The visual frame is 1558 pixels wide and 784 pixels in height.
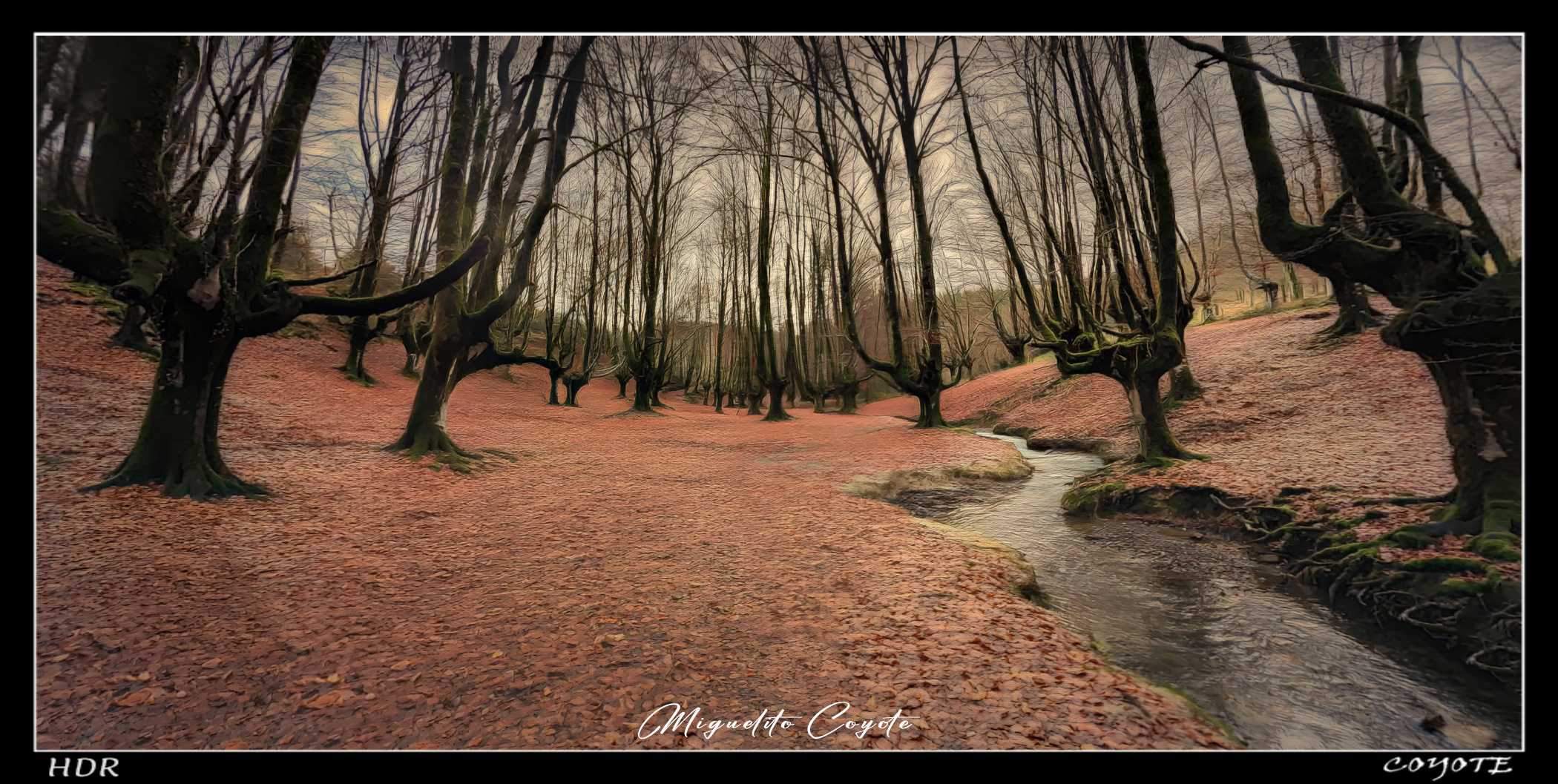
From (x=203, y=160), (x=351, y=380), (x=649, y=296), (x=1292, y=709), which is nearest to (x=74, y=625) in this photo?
(x=203, y=160)

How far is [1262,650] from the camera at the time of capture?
9.41 ft

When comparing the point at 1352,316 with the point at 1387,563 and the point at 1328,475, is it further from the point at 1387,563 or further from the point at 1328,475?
the point at 1387,563

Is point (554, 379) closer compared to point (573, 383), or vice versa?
point (554, 379)

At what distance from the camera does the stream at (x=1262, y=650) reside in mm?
2273

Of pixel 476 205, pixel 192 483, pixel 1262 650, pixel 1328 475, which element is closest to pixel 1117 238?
pixel 1328 475

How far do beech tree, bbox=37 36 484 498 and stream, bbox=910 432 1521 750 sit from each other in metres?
7.21

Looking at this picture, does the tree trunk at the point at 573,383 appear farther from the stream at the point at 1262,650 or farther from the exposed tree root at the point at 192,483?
the stream at the point at 1262,650

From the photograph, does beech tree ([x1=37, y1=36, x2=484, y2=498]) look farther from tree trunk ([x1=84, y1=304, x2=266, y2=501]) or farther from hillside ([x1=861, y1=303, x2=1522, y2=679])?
hillside ([x1=861, y1=303, x2=1522, y2=679])

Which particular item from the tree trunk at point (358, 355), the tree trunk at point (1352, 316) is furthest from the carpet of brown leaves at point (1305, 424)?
the tree trunk at point (358, 355)

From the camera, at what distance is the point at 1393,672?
2.61 m

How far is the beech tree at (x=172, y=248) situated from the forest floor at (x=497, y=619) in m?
0.42

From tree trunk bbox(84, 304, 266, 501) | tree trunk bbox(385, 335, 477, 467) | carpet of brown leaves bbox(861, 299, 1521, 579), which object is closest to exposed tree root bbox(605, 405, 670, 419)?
tree trunk bbox(385, 335, 477, 467)

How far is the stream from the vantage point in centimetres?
227

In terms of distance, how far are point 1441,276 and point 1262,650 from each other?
303 centimetres
